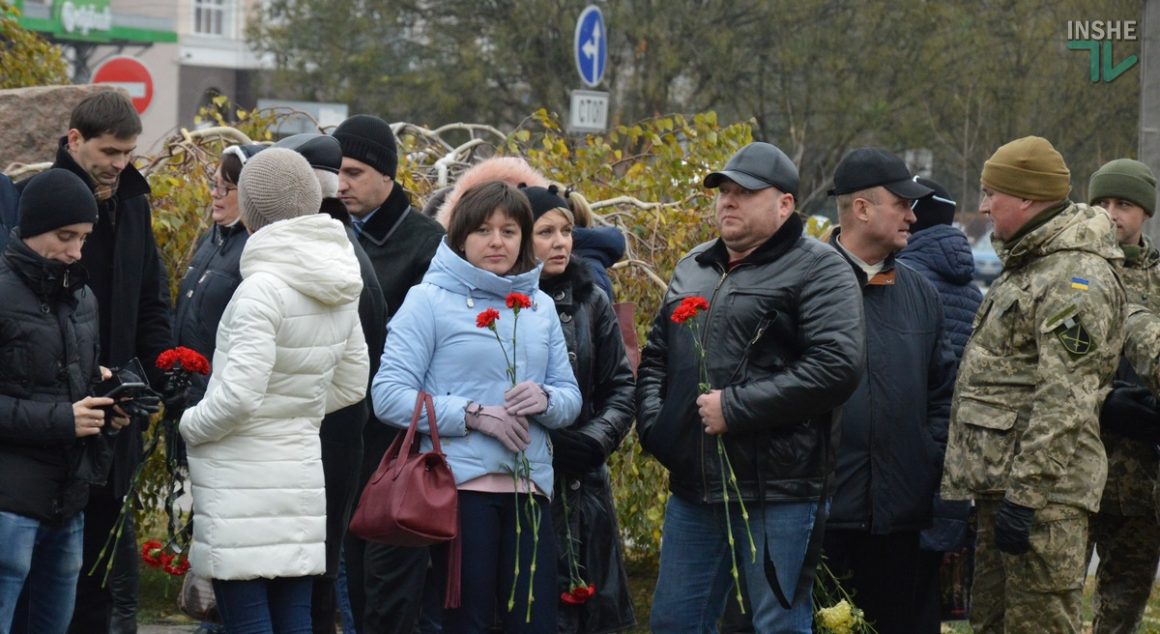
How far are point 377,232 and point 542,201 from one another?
2.70 feet

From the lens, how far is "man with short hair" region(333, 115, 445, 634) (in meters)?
5.74

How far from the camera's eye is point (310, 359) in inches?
185

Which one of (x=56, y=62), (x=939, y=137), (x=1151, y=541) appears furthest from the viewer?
(x=939, y=137)

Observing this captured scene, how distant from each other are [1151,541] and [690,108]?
64.4 ft

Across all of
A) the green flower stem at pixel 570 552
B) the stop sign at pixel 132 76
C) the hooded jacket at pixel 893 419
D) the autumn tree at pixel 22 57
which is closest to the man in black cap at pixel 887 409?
the hooded jacket at pixel 893 419

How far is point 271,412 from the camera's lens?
4609 mm

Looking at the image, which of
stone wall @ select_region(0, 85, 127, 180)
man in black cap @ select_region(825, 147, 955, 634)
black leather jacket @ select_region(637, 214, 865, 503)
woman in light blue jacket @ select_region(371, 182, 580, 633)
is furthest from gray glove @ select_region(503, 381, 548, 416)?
stone wall @ select_region(0, 85, 127, 180)

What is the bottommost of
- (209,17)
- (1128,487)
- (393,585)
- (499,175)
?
(393,585)

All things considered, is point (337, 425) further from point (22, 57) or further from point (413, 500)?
point (22, 57)

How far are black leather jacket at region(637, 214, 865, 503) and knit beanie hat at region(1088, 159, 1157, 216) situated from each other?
66.2 inches

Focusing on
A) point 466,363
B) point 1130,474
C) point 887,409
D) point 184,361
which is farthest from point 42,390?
point 1130,474

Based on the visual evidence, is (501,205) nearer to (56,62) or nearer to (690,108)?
(56,62)

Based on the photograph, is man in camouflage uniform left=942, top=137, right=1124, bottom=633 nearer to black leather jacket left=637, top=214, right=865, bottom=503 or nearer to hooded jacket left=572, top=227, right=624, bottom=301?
black leather jacket left=637, top=214, right=865, bottom=503

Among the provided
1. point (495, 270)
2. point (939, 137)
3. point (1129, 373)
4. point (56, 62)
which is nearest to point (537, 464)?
point (495, 270)
